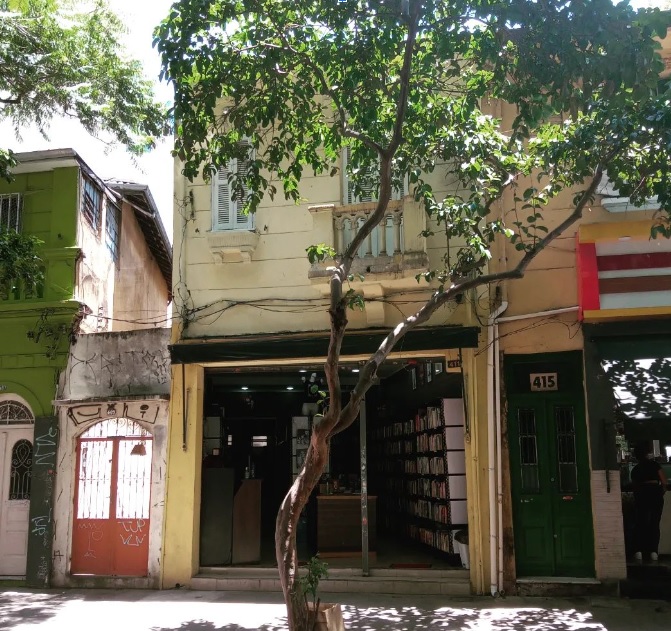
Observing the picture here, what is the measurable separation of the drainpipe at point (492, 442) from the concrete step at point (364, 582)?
496 millimetres

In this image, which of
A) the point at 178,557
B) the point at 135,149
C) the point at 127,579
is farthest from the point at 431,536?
the point at 135,149

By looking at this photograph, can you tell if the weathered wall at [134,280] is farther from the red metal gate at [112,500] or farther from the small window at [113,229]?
the red metal gate at [112,500]

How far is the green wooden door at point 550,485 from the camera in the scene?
9570 mm

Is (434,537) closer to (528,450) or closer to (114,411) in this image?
(528,450)

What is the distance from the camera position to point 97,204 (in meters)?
13.1

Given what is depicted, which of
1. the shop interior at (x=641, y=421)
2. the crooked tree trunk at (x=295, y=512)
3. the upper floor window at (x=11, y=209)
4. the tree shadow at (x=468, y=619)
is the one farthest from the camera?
the upper floor window at (x=11, y=209)

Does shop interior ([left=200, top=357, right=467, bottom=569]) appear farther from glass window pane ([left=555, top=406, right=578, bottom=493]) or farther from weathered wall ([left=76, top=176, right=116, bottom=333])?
weathered wall ([left=76, top=176, right=116, bottom=333])

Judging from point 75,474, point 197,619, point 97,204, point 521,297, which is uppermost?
point 97,204

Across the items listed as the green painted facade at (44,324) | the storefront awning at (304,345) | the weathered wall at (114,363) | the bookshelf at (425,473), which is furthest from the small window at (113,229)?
the bookshelf at (425,473)

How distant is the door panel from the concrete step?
0.94m

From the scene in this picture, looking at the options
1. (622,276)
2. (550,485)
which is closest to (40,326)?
(550,485)

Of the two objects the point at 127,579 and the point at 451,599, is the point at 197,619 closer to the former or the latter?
the point at 127,579

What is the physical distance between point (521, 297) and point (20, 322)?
776 cm

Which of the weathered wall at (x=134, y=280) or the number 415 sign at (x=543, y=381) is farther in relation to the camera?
the weathered wall at (x=134, y=280)
